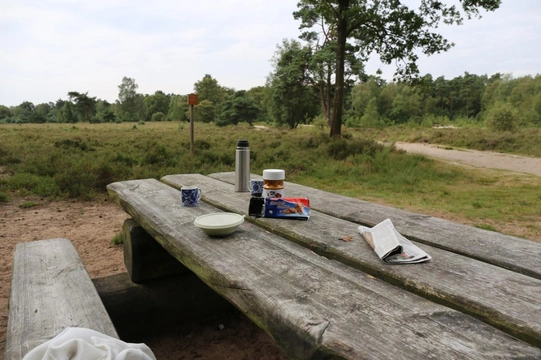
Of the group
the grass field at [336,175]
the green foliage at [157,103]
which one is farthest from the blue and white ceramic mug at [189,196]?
the green foliage at [157,103]

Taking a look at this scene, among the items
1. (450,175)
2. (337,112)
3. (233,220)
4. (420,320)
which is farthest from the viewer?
(337,112)

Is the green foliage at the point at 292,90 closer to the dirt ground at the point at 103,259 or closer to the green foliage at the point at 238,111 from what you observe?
the green foliage at the point at 238,111

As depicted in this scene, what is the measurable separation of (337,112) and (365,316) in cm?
1060

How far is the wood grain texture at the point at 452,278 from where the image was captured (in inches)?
31.4

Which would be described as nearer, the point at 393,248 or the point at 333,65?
the point at 393,248

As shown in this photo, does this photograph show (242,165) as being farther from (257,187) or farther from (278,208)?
(278,208)

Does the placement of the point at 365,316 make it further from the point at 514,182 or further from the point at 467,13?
the point at 467,13

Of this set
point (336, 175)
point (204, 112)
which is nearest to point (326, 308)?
point (336, 175)

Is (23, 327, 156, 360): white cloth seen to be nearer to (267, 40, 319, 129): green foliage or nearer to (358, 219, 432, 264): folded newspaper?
(358, 219, 432, 264): folded newspaper

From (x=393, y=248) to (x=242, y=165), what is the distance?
1.19 metres

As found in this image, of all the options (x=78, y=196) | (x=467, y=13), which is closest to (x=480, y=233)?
(x=78, y=196)

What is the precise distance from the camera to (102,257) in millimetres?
3271

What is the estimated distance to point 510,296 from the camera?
89 centimetres

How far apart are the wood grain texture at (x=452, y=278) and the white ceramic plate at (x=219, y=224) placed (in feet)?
0.54
